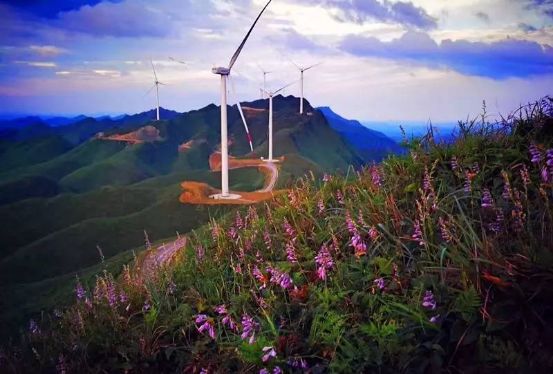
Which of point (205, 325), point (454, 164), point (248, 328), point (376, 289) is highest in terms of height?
point (454, 164)

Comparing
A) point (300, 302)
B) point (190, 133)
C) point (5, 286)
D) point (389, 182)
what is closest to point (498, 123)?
point (389, 182)

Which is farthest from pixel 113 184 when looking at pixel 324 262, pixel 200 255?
pixel 324 262

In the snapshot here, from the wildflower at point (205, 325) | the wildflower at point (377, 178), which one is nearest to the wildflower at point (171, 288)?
the wildflower at point (205, 325)

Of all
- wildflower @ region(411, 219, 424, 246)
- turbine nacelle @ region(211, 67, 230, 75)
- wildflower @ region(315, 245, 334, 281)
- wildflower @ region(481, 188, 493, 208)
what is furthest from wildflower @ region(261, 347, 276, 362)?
turbine nacelle @ region(211, 67, 230, 75)

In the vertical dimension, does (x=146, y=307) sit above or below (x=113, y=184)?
above

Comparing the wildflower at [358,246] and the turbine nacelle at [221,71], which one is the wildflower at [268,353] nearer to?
the wildflower at [358,246]

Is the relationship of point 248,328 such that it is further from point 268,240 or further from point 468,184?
point 468,184

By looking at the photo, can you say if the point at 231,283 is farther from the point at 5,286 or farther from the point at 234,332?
the point at 5,286

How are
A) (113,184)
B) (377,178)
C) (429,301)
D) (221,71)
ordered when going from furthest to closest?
1. (113,184)
2. (221,71)
3. (377,178)
4. (429,301)
